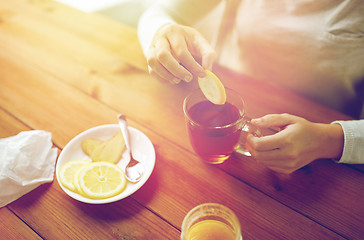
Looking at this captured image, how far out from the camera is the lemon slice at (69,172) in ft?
2.40

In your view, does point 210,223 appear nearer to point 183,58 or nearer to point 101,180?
point 101,180

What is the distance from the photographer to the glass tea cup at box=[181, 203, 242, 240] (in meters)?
0.64

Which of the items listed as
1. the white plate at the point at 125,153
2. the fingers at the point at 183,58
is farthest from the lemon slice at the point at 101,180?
the fingers at the point at 183,58

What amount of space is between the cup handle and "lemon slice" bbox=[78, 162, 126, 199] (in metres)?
0.34

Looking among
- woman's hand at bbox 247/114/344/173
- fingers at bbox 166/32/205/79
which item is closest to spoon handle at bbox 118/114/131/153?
fingers at bbox 166/32/205/79

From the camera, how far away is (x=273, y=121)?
76cm

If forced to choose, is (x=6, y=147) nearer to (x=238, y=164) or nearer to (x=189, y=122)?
(x=189, y=122)

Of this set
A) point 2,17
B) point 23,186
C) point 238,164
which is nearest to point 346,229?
point 238,164

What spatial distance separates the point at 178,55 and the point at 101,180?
429mm

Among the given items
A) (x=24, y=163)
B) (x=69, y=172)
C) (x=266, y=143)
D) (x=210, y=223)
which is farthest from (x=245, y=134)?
(x=24, y=163)

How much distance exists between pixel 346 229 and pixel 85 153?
75cm

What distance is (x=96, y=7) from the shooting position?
3049 millimetres

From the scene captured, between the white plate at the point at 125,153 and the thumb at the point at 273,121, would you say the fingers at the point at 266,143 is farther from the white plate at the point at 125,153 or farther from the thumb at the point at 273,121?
the white plate at the point at 125,153

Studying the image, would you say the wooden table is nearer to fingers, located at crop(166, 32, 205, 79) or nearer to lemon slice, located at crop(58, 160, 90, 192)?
lemon slice, located at crop(58, 160, 90, 192)
